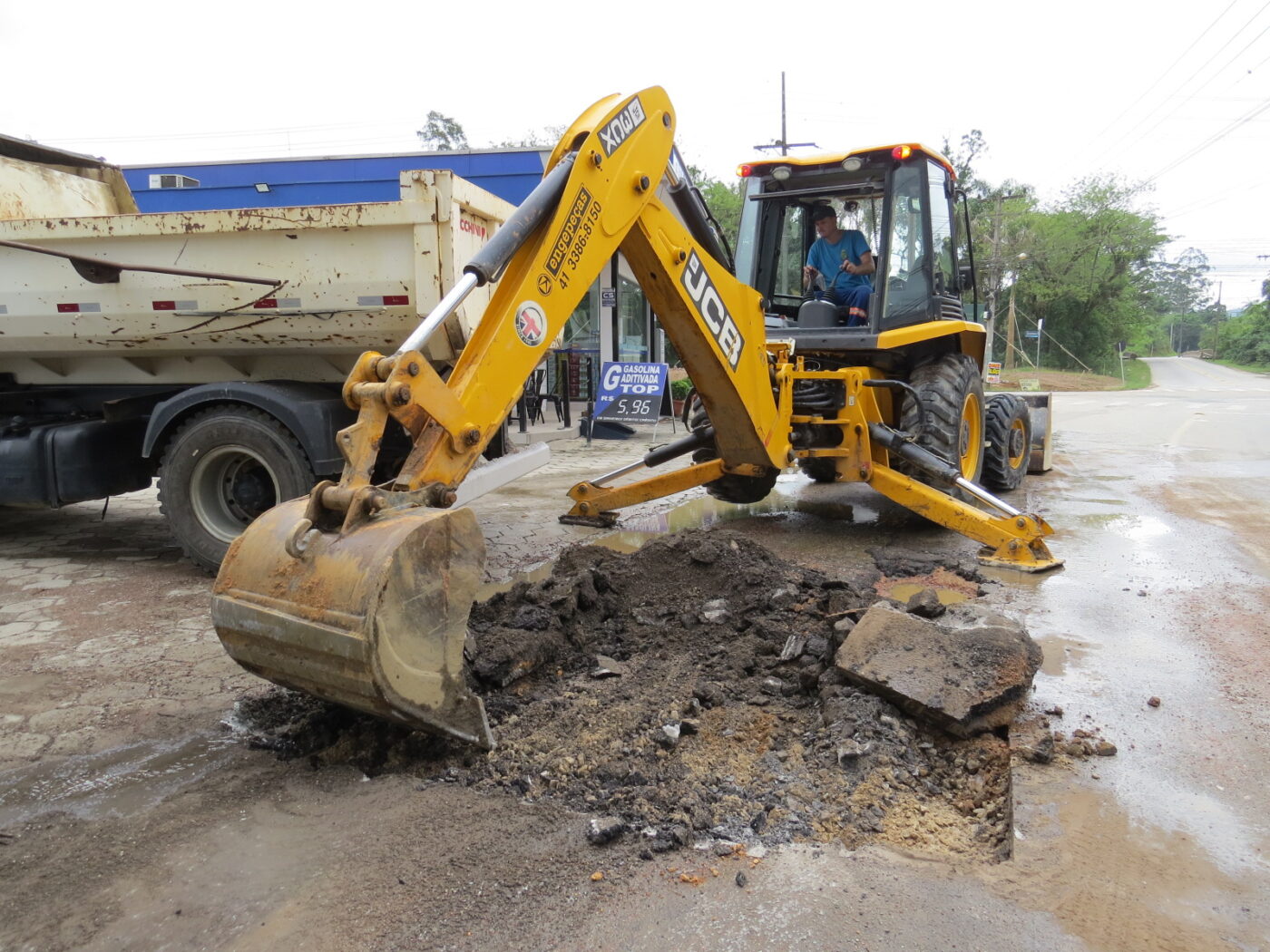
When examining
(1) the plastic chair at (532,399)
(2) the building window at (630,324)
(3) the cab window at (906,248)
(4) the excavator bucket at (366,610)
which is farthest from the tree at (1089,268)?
(4) the excavator bucket at (366,610)

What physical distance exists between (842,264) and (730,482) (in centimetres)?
189

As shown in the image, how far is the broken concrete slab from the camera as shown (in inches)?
119

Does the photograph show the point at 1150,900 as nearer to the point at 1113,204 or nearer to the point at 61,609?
the point at 61,609

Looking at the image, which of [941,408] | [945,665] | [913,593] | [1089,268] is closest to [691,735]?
[945,665]

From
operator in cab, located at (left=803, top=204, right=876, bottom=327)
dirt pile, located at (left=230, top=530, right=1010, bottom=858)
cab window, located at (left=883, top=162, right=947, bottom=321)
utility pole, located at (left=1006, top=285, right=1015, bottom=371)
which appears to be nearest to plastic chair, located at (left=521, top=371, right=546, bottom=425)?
operator in cab, located at (left=803, top=204, right=876, bottom=327)

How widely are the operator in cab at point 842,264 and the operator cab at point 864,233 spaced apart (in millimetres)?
74

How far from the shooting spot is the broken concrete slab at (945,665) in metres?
3.03

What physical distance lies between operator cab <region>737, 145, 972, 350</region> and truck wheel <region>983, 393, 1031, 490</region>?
3.86 feet

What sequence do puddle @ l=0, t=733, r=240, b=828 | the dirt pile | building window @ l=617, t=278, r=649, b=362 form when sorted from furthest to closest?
building window @ l=617, t=278, r=649, b=362
puddle @ l=0, t=733, r=240, b=828
the dirt pile

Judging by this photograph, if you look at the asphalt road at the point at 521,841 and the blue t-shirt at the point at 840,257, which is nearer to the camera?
the asphalt road at the point at 521,841

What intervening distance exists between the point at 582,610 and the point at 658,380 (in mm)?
7490

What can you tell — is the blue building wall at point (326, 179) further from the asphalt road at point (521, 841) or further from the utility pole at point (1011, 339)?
the utility pole at point (1011, 339)

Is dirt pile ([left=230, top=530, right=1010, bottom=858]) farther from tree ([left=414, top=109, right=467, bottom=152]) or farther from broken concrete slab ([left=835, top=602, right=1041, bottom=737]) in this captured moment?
tree ([left=414, top=109, right=467, bottom=152])

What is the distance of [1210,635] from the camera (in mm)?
4176
